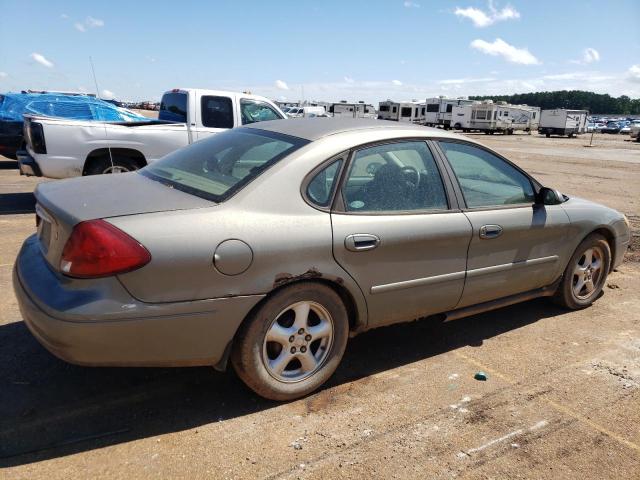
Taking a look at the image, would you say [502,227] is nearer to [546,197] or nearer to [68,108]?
[546,197]

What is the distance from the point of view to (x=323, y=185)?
2.99 metres

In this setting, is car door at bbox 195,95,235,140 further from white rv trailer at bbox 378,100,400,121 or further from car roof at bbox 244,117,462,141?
white rv trailer at bbox 378,100,400,121

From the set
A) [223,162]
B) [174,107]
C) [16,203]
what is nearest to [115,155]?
[174,107]

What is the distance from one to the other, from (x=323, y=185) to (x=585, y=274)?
2916 millimetres

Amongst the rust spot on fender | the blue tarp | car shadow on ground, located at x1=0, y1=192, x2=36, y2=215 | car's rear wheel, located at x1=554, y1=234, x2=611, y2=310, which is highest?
the blue tarp

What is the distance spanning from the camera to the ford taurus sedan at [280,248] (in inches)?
95.8

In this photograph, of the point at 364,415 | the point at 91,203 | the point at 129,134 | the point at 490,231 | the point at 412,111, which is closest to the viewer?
the point at 91,203

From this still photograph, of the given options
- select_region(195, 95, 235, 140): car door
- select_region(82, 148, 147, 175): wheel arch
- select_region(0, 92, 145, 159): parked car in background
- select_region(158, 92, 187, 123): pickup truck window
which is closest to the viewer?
select_region(82, 148, 147, 175): wheel arch

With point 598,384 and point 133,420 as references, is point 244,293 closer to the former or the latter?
point 133,420

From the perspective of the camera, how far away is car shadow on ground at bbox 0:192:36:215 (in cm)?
769

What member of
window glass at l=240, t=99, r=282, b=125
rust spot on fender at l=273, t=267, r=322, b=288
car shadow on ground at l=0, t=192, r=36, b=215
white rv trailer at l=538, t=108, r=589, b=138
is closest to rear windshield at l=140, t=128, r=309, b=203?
rust spot on fender at l=273, t=267, r=322, b=288

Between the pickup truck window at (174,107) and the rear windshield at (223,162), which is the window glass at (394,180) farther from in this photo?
the pickup truck window at (174,107)

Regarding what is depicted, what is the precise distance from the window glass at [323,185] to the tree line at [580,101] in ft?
514

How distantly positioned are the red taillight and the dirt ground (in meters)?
0.89
